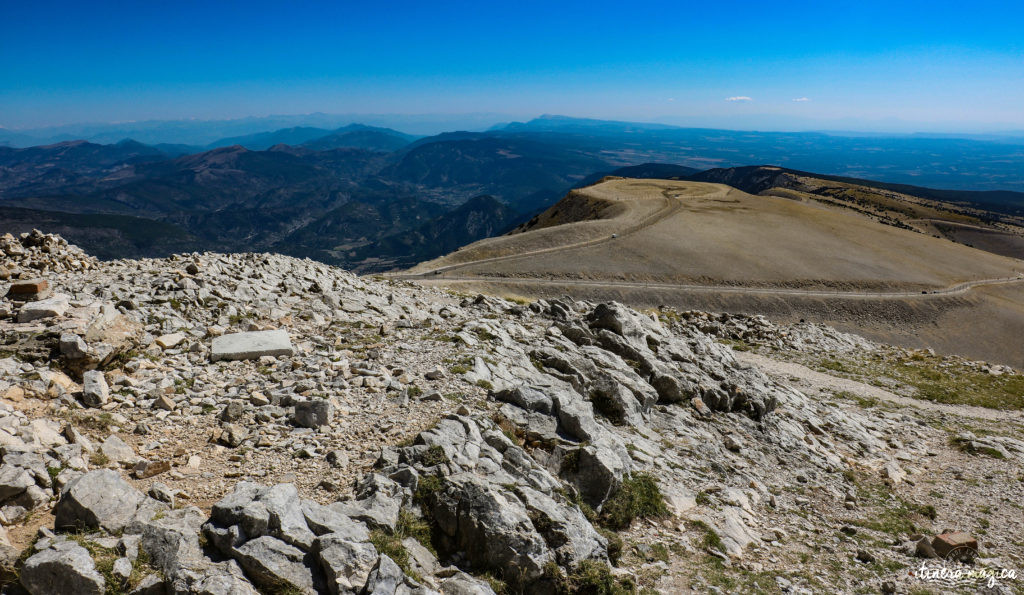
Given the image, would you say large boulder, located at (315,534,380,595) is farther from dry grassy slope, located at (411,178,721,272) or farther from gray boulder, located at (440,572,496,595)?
dry grassy slope, located at (411,178,721,272)

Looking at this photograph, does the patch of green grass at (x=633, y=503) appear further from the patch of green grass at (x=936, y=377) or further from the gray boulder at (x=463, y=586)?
the patch of green grass at (x=936, y=377)

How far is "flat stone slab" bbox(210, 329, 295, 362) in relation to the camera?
1377 cm

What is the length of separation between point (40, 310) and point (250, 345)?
539cm

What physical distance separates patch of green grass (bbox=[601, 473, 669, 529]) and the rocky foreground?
49 mm

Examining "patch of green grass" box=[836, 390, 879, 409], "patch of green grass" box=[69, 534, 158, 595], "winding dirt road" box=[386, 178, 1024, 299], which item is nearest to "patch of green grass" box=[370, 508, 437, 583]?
"patch of green grass" box=[69, 534, 158, 595]

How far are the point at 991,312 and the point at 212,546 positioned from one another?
Result: 8558 cm

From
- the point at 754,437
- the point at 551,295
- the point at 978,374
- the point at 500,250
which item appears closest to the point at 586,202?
the point at 500,250

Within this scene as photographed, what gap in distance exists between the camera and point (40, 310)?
13.2m

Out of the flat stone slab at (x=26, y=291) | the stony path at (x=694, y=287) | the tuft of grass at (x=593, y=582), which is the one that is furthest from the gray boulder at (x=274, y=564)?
the stony path at (x=694, y=287)

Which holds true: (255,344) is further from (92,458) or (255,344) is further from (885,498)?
(885,498)

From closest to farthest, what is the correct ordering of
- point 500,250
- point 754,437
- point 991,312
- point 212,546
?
point 212,546, point 754,437, point 991,312, point 500,250

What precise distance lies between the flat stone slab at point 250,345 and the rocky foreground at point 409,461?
88 mm

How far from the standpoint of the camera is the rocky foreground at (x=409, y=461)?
24.3 feet

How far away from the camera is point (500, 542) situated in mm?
8867
